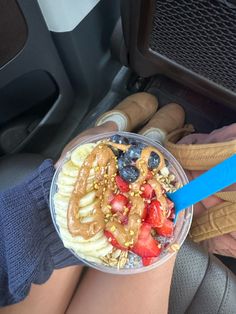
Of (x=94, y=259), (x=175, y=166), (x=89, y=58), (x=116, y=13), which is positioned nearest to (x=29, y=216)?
(x=94, y=259)

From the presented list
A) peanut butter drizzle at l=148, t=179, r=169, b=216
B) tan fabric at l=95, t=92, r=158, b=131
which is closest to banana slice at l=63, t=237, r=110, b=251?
peanut butter drizzle at l=148, t=179, r=169, b=216

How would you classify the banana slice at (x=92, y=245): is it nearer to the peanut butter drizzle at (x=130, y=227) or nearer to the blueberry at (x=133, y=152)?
the peanut butter drizzle at (x=130, y=227)

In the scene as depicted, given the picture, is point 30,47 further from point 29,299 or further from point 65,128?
point 29,299

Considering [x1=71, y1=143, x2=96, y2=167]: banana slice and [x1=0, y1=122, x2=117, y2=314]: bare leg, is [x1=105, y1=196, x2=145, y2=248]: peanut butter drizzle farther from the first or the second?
[x1=0, y1=122, x2=117, y2=314]: bare leg

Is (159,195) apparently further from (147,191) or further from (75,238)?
(75,238)

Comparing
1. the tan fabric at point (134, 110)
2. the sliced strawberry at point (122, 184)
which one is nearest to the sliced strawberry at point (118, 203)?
the sliced strawberry at point (122, 184)

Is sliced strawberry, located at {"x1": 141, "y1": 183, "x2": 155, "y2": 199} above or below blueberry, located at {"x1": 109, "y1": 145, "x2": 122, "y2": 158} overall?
below
